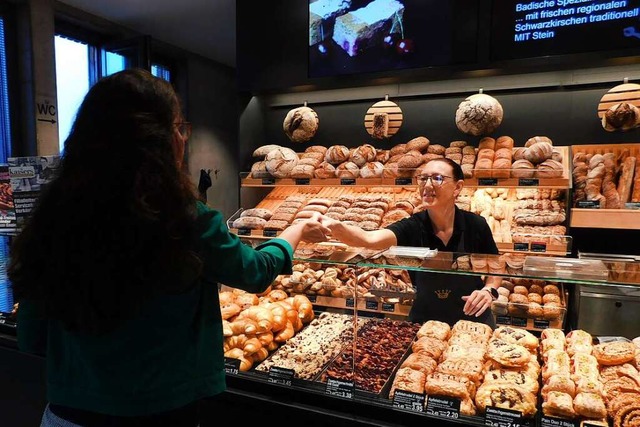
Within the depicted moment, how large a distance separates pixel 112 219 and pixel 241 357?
956 millimetres

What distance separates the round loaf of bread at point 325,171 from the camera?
3.17 meters

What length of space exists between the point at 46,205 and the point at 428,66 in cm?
266

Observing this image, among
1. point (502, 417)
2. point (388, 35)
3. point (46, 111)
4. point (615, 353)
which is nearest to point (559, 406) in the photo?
point (502, 417)

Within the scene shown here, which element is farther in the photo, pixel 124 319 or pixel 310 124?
pixel 310 124

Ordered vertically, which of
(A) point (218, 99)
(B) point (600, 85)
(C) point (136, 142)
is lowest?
(C) point (136, 142)

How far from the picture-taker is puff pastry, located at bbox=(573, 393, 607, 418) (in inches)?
47.8

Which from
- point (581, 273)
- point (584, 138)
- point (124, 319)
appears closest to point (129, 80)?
point (124, 319)

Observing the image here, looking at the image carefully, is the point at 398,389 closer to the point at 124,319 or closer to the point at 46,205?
the point at 124,319

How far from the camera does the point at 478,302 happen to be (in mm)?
1794

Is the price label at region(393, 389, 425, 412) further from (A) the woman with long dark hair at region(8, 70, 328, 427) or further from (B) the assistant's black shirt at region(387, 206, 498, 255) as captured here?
(B) the assistant's black shirt at region(387, 206, 498, 255)

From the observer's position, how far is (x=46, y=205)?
38.4 inches

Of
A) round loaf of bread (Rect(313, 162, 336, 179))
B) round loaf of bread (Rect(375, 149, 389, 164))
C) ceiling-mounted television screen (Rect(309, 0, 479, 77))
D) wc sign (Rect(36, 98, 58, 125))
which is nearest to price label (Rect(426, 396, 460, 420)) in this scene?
round loaf of bread (Rect(313, 162, 336, 179))

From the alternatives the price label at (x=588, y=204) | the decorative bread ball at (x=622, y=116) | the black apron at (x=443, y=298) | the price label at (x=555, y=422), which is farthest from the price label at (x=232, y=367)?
the decorative bread ball at (x=622, y=116)

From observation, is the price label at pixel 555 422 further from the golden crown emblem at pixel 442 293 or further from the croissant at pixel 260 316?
the croissant at pixel 260 316
